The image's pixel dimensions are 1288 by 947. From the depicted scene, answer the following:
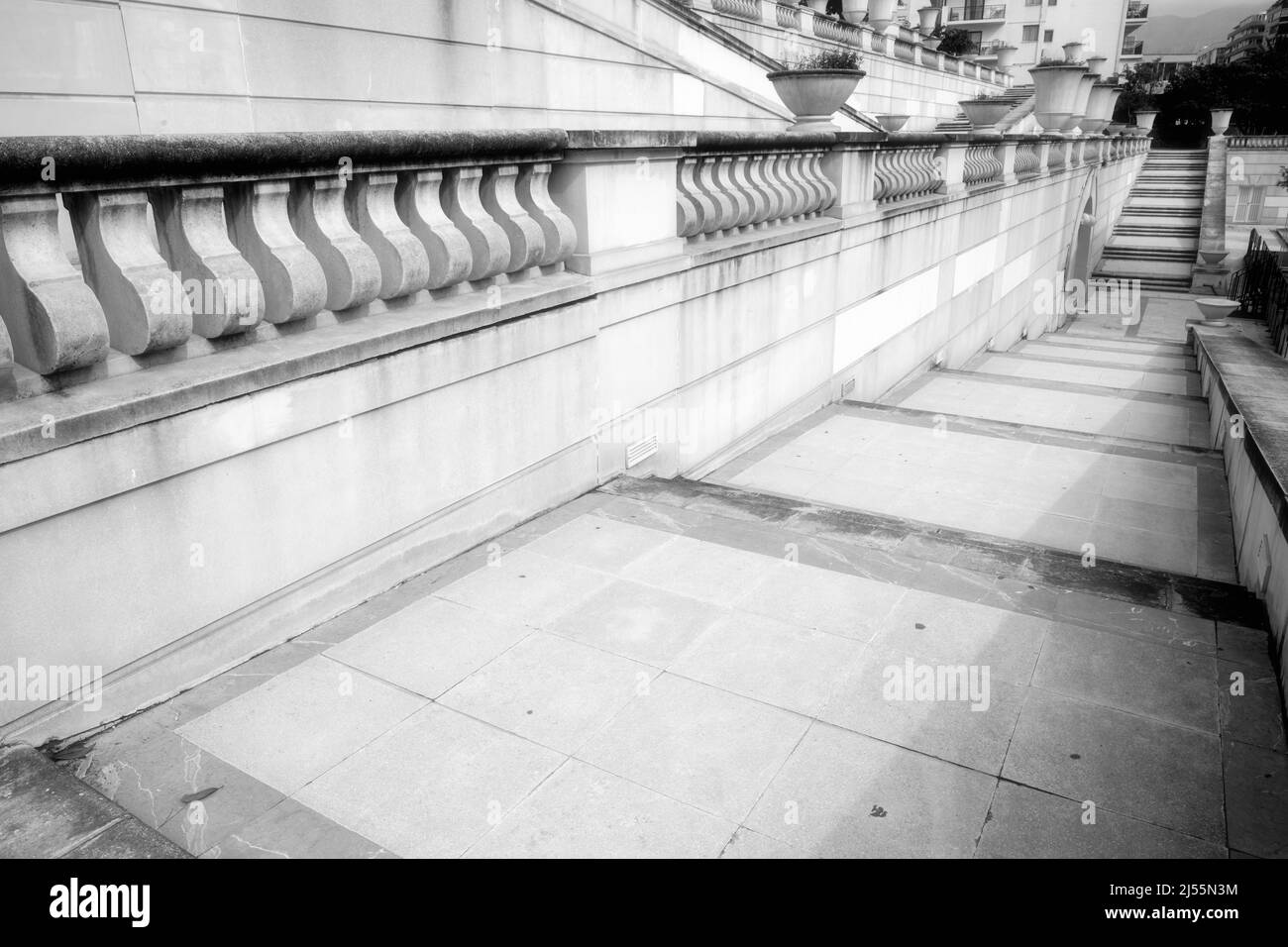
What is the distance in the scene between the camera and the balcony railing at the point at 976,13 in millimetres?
73250

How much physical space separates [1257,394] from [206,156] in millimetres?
11833

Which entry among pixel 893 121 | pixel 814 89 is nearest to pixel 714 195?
pixel 814 89

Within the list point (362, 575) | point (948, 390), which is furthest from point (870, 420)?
point (362, 575)

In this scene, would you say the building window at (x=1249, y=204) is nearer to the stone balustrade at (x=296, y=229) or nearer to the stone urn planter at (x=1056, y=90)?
the stone urn planter at (x=1056, y=90)

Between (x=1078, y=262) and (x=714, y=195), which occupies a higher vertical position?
(x=714, y=195)

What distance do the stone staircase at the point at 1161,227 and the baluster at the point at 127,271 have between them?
4041 cm

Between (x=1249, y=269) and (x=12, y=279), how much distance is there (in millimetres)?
30985

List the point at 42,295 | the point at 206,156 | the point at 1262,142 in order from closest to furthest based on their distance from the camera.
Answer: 1. the point at 42,295
2. the point at 206,156
3. the point at 1262,142

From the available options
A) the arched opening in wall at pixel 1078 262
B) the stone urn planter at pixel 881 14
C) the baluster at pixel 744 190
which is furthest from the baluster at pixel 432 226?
the stone urn planter at pixel 881 14

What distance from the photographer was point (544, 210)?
5.31m

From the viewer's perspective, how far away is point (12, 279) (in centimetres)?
302

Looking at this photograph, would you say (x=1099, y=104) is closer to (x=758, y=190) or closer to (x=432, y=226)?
(x=758, y=190)
